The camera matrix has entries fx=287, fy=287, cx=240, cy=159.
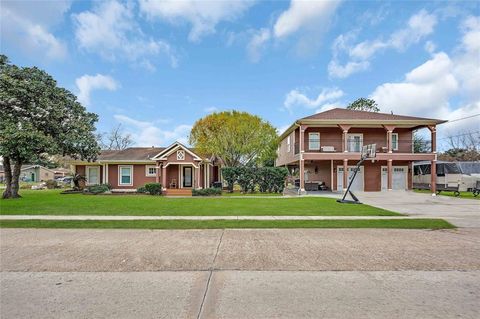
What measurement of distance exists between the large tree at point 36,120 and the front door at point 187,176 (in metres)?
7.65

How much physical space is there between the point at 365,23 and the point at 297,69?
7.17 m

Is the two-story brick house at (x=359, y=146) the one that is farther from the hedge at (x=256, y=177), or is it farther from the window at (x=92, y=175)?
the window at (x=92, y=175)

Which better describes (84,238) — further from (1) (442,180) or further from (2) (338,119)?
(1) (442,180)

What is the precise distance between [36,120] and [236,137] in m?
14.8

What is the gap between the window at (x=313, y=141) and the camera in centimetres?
2600

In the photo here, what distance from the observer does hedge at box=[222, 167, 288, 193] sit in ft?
77.2

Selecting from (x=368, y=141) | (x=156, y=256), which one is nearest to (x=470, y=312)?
(x=156, y=256)

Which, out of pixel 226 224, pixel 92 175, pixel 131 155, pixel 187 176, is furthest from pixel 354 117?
pixel 92 175

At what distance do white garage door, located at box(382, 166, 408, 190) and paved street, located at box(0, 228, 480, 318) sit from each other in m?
19.3

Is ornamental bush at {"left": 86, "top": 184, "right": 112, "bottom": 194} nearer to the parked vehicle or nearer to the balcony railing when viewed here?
Answer: the balcony railing

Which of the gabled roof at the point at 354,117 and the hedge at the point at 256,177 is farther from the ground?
the gabled roof at the point at 354,117

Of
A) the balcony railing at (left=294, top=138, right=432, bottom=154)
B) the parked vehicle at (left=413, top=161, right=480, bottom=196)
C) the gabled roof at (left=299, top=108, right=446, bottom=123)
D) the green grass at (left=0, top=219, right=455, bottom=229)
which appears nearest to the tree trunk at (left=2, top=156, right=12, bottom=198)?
the green grass at (left=0, top=219, right=455, bottom=229)

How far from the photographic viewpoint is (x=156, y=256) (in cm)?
610

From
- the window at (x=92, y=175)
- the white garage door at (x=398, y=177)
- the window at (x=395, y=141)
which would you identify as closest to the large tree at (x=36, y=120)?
the window at (x=92, y=175)
